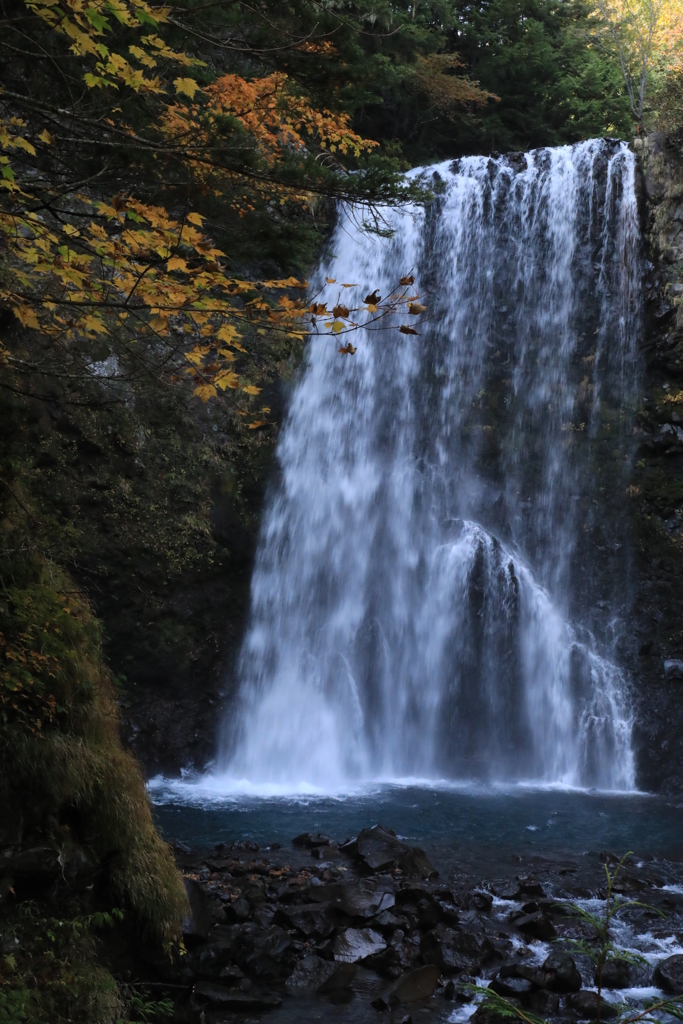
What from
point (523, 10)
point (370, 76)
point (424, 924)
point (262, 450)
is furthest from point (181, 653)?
point (523, 10)

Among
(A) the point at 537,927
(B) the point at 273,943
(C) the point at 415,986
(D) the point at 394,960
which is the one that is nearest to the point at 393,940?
(D) the point at 394,960

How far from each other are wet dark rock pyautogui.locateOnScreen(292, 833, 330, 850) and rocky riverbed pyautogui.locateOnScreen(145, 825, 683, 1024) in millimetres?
467

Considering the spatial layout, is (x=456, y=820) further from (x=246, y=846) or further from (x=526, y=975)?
(x=526, y=975)

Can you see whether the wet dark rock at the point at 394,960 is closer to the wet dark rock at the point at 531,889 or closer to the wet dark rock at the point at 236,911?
the wet dark rock at the point at 236,911

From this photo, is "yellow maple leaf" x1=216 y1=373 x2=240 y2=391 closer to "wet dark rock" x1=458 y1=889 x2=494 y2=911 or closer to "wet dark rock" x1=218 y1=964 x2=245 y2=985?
"wet dark rock" x1=218 y1=964 x2=245 y2=985

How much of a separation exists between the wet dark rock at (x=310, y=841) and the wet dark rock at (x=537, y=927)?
7.96 feet

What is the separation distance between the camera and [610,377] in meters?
15.2

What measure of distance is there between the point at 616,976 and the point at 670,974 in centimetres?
36

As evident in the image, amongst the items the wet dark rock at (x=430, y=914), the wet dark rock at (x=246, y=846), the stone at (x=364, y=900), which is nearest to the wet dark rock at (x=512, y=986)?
the wet dark rock at (x=430, y=914)

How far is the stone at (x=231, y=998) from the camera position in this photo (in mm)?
4633

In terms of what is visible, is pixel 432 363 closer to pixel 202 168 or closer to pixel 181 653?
pixel 181 653

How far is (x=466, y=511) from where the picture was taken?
1455 cm

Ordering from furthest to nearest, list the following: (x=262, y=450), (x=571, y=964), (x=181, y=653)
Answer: (x=262, y=450) < (x=181, y=653) < (x=571, y=964)

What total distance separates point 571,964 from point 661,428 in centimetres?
1111
